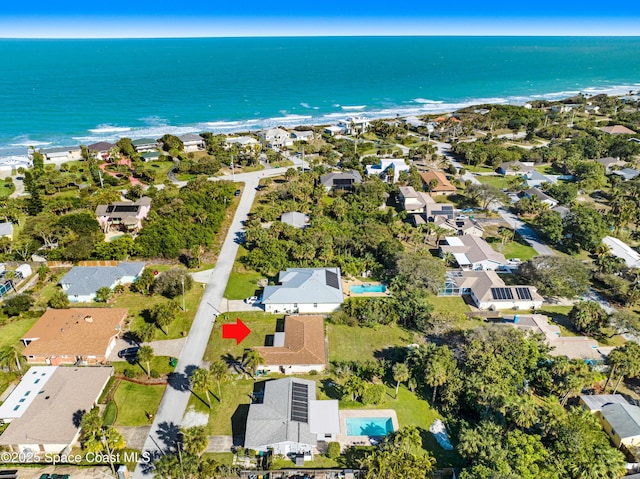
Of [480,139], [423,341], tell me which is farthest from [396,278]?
[480,139]

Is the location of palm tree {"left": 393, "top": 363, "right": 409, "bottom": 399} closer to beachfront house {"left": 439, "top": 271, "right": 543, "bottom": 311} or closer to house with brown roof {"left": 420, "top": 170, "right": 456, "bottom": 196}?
beachfront house {"left": 439, "top": 271, "right": 543, "bottom": 311}

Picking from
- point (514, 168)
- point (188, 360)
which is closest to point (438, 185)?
point (514, 168)

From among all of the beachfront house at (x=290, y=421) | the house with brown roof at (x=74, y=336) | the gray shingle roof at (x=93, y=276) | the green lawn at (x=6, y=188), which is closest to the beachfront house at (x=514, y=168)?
the beachfront house at (x=290, y=421)

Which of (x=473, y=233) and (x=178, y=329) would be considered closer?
(x=178, y=329)

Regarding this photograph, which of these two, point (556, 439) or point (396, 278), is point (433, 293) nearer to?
point (396, 278)

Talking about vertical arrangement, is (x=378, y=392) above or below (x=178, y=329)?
below

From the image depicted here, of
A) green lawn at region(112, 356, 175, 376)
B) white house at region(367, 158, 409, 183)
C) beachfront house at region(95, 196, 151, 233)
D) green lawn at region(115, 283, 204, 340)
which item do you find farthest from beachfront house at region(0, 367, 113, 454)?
white house at region(367, 158, 409, 183)
